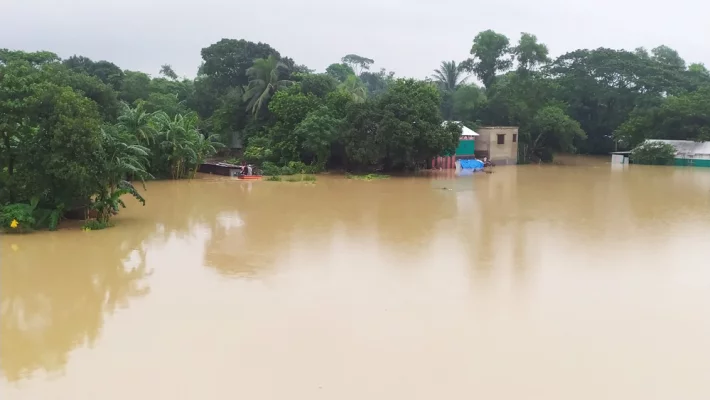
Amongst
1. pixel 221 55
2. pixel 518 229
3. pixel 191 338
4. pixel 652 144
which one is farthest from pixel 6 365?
pixel 652 144

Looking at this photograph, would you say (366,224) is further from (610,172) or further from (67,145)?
(610,172)

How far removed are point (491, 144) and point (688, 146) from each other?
33.1ft

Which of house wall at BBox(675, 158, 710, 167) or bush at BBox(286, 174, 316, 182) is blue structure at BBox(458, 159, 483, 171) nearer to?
bush at BBox(286, 174, 316, 182)

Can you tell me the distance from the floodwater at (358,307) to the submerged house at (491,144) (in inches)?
524

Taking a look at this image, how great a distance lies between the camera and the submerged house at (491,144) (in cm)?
2652

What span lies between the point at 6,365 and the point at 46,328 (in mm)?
944

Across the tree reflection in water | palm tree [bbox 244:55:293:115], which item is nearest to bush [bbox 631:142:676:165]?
palm tree [bbox 244:55:293:115]

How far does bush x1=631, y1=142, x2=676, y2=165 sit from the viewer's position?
28672 millimetres

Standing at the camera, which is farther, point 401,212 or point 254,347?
point 401,212

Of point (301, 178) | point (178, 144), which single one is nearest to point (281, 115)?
point (301, 178)

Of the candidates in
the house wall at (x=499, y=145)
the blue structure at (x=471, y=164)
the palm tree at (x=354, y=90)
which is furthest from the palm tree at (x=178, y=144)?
the house wall at (x=499, y=145)

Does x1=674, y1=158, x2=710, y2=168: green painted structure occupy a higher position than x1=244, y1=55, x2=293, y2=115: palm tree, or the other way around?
x1=244, y1=55, x2=293, y2=115: palm tree

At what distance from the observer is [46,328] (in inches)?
246

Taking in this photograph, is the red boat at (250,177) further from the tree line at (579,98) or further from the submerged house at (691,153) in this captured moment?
the submerged house at (691,153)
